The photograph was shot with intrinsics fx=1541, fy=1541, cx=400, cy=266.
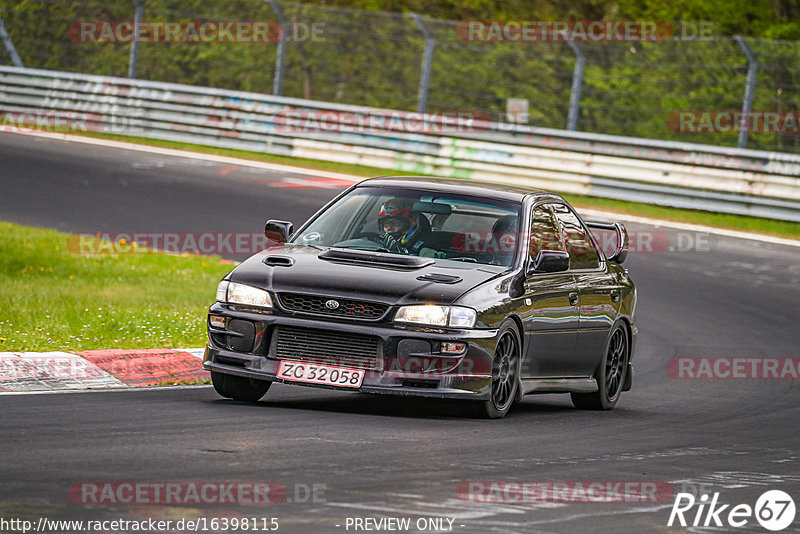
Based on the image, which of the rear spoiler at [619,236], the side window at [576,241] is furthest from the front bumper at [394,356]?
the rear spoiler at [619,236]

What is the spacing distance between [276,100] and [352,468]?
21199mm

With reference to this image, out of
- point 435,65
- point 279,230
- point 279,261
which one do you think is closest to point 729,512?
point 279,261

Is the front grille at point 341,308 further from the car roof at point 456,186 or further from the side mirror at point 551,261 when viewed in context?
the car roof at point 456,186

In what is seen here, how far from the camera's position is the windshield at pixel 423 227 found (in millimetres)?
10148

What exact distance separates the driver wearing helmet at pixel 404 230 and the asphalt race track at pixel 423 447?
1.05 m

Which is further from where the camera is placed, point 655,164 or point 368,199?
point 655,164

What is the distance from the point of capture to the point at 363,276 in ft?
30.7

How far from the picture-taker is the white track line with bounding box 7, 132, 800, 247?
2277 centimetres

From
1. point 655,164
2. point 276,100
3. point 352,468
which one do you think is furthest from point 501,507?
point 276,100

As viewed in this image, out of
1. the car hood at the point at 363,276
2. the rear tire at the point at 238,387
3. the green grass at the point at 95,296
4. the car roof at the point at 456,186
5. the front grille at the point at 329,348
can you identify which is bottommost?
the green grass at the point at 95,296

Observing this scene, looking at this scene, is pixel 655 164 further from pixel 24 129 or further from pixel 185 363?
pixel 185 363

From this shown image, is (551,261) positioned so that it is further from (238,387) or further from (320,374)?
(238,387)

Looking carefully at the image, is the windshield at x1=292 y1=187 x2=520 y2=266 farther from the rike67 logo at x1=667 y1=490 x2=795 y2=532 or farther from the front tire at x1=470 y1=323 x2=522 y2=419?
the rike67 logo at x1=667 y1=490 x2=795 y2=532

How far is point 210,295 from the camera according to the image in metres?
15.4
